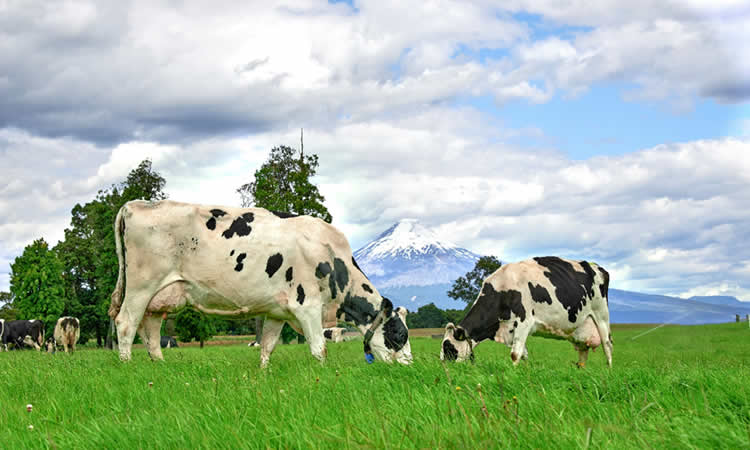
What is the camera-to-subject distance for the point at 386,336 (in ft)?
37.6

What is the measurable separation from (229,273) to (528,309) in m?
6.38

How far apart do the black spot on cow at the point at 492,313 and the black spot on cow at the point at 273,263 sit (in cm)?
425

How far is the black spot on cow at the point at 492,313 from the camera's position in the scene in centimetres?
1294

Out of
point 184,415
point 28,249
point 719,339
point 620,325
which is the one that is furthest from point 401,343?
point 620,325

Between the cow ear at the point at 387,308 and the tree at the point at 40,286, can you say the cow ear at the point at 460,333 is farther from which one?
the tree at the point at 40,286

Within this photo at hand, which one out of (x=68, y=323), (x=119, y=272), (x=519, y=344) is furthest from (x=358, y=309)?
(x=68, y=323)

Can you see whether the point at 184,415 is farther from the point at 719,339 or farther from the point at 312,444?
the point at 719,339

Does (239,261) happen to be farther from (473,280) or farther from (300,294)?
(473,280)

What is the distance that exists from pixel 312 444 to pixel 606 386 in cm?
346

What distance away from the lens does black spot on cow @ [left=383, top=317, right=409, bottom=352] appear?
37.4ft

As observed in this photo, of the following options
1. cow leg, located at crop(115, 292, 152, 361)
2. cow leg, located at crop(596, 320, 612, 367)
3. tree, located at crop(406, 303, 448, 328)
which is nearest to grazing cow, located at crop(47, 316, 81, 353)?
cow leg, located at crop(115, 292, 152, 361)

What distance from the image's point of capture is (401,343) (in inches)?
448

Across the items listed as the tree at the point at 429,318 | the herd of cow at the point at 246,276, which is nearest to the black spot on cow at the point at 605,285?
the herd of cow at the point at 246,276

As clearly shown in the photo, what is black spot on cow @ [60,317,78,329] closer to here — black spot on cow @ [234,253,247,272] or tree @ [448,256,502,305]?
black spot on cow @ [234,253,247,272]
